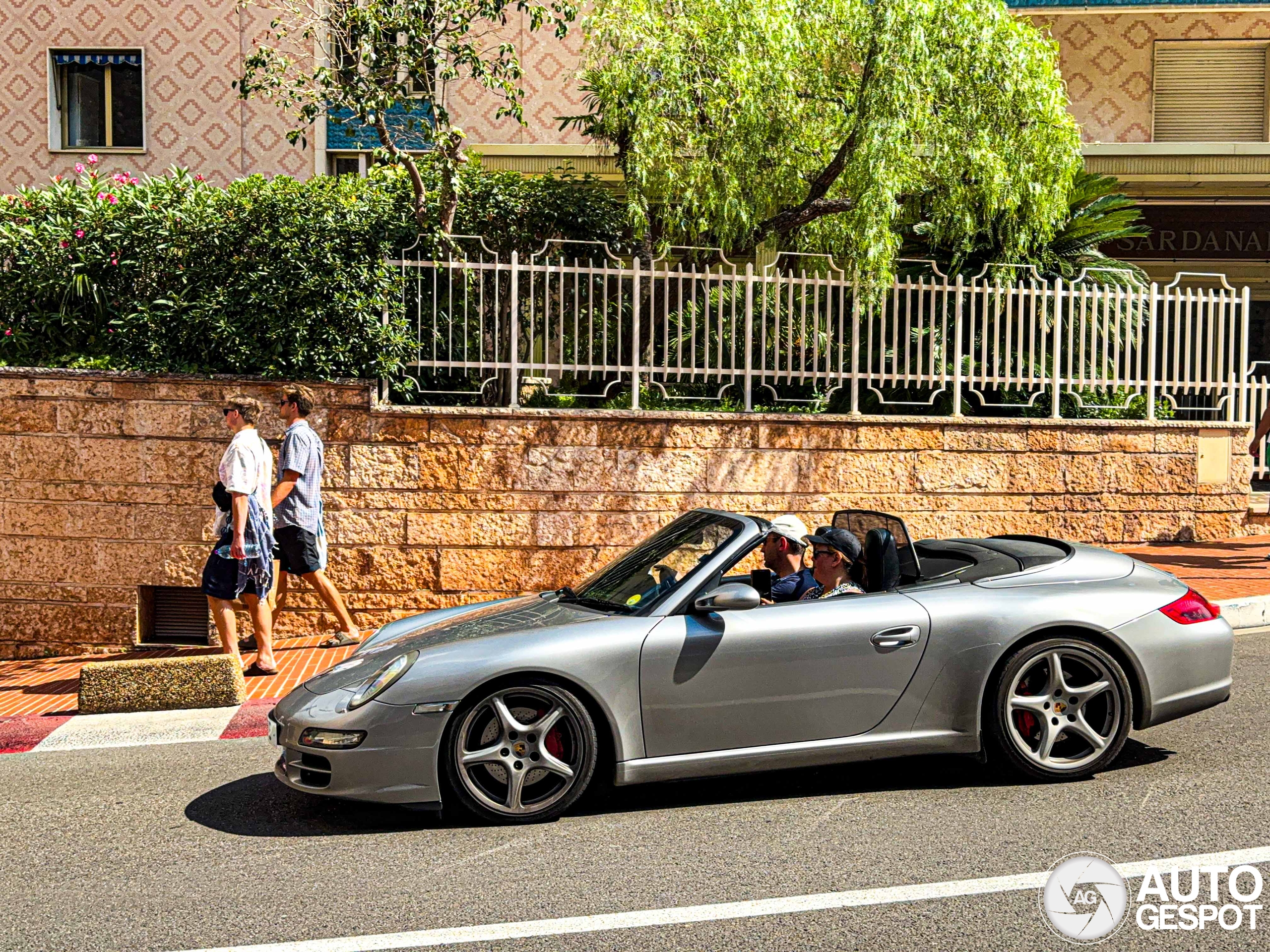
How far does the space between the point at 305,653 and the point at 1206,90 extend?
53.1 feet

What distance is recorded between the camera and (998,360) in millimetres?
11367

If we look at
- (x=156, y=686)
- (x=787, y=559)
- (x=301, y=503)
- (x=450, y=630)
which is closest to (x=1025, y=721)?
(x=787, y=559)

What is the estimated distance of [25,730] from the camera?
6.99 m

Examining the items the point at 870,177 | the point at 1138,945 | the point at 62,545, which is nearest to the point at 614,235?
the point at 870,177

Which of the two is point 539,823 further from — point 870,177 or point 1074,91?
point 1074,91

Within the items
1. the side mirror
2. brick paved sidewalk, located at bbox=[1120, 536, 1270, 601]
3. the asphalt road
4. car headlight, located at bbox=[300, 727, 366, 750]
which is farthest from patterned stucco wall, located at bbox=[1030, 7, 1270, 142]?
car headlight, located at bbox=[300, 727, 366, 750]

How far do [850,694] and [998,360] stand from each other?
696cm

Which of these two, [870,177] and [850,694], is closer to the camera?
[850,694]

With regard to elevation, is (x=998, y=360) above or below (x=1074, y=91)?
below

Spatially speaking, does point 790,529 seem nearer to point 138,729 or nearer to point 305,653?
point 138,729

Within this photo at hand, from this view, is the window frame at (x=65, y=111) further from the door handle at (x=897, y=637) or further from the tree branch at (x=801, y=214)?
the door handle at (x=897, y=637)

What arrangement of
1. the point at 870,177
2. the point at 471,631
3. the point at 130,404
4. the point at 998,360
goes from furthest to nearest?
the point at 998,360 → the point at 870,177 → the point at 130,404 → the point at 471,631

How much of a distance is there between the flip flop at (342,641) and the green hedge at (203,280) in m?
2.03

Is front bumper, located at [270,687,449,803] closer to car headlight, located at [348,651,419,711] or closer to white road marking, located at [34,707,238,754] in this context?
car headlight, located at [348,651,419,711]
